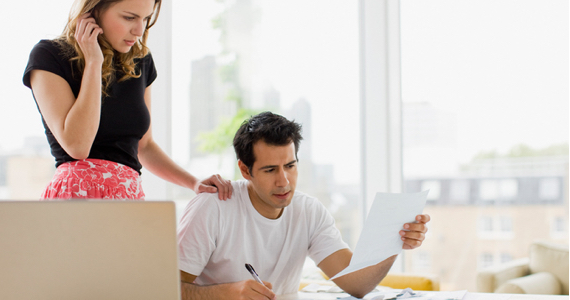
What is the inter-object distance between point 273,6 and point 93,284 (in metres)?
2.60

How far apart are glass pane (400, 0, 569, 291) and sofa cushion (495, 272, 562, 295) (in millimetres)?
255

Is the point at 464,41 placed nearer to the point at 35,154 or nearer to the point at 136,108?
the point at 136,108

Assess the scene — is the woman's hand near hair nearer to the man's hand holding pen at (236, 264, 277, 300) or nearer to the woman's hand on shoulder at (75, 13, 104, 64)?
the woman's hand on shoulder at (75, 13, 104, 64)

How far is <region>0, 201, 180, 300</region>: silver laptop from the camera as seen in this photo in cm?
71

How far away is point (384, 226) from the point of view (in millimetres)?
1208

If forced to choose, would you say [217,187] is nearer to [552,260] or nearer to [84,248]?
[84,248]

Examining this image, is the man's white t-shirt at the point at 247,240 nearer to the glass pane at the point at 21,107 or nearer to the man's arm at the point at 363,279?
the man's arm at the point at 363,279

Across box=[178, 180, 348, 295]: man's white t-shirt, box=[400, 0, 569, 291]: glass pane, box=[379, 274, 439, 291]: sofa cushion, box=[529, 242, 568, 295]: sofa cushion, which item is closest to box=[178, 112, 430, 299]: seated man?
box=[178, 180, 348, 295]: man's white t-shirt

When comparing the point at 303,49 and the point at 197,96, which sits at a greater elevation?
the point at 303,49

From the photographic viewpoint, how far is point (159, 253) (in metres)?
0.74

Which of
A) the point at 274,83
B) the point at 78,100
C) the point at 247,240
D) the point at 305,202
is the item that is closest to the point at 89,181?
the point at 78,100

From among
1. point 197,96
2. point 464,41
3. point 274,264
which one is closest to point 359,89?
point 464,41

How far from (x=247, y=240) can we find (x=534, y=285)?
6.41ft

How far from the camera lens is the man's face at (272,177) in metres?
1.50
